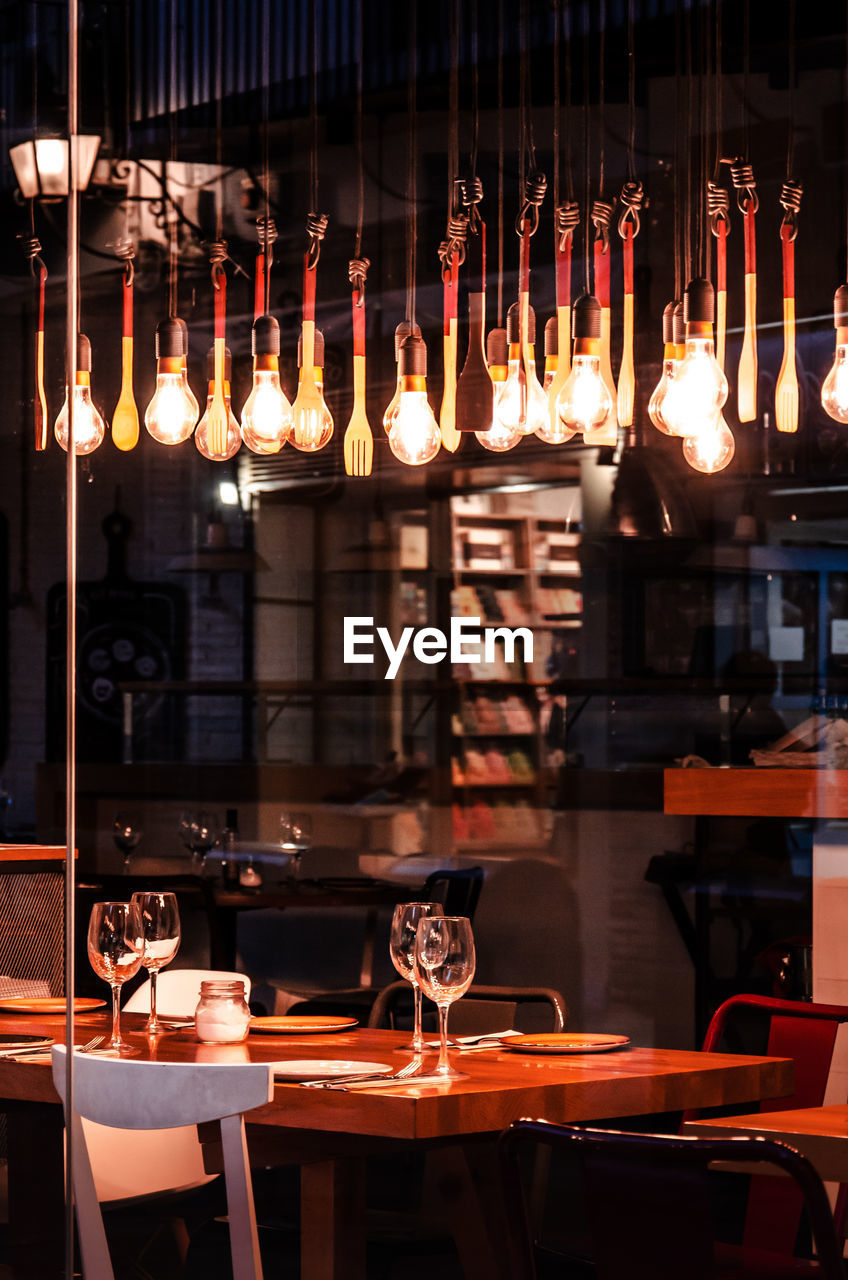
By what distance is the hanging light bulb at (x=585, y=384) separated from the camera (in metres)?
3.28

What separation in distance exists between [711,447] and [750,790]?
1.14m

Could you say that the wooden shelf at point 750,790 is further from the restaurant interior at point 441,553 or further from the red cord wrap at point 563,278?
the red cord wrap at point 563,278

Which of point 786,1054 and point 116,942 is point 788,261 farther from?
point 116,942

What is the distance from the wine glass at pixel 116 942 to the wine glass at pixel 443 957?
0.48 m

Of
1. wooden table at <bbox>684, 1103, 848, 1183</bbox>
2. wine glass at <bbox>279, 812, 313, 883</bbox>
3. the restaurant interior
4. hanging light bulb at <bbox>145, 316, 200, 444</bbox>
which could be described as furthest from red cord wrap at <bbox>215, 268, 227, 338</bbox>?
wine glass at <bbox>279, 812, 313, 883</bbox>

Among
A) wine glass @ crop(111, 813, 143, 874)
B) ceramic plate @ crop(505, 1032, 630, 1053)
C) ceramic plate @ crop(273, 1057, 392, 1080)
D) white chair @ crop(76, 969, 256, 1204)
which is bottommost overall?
white chair @ crop(76, 969, 256, 1204)

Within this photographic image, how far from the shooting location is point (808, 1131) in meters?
2.08

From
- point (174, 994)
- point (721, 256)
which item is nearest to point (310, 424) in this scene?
point (721, 256)

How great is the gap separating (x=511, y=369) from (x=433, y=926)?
1375mm

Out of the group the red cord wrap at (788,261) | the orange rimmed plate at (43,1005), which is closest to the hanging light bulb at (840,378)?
the red cord wrap at (788,261)

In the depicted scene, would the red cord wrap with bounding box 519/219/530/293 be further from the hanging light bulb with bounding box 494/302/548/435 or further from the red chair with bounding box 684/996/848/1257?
the red chair with bounding box 684/996/848/1257

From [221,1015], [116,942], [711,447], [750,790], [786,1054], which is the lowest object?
[786,1054]

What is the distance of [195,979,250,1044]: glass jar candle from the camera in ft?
9.08

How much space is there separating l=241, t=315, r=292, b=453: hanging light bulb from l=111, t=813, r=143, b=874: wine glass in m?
3.18
